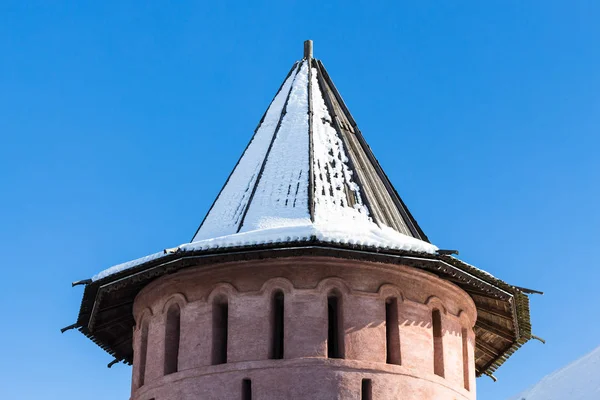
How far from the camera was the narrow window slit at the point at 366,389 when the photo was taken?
690 inches

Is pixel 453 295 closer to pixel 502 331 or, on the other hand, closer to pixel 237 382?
pixel 502 331

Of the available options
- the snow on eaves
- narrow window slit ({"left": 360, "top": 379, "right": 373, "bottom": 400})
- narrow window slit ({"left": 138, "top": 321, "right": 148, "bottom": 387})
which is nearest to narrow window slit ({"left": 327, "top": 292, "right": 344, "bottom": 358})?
narrow window slit ({"left": 360, "top": 379, "right": 373, "bottom": 400})

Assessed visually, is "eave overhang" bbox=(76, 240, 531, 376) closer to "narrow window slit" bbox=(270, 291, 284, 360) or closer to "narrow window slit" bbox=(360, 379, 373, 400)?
"narrow window slit" bbox=(270, 291, 284, 360)

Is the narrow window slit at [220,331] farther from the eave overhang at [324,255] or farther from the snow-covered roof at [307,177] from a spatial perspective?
the snow-covered roof at [307,177]

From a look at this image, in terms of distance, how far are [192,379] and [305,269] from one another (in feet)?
8.24

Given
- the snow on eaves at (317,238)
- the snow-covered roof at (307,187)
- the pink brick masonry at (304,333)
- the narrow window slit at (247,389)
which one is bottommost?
the narrow window slit at (247,389)

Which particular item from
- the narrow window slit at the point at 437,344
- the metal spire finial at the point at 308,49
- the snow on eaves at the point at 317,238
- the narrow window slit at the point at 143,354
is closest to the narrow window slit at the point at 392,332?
the narrow window slit at the point at 437,344

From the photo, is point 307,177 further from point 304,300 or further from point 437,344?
point 437,344

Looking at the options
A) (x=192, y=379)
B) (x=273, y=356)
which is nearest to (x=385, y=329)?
(x=273, y=356)

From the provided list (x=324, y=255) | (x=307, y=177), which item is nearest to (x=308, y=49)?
(x=307, y=177)

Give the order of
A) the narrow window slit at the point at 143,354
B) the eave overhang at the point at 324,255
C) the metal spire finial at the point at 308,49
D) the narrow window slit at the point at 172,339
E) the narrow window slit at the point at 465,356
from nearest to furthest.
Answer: the eave overhang at the point at 324,255, the narrow window slit at the point at 172,339, the narrow window slit at the point at 143,354, the narrow window slit at the point at 465,356, the metal spire finial at the point at 308,49

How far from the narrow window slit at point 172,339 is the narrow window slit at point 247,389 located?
5.21 ft

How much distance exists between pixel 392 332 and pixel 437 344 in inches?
41.1

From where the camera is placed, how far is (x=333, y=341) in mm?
18188
